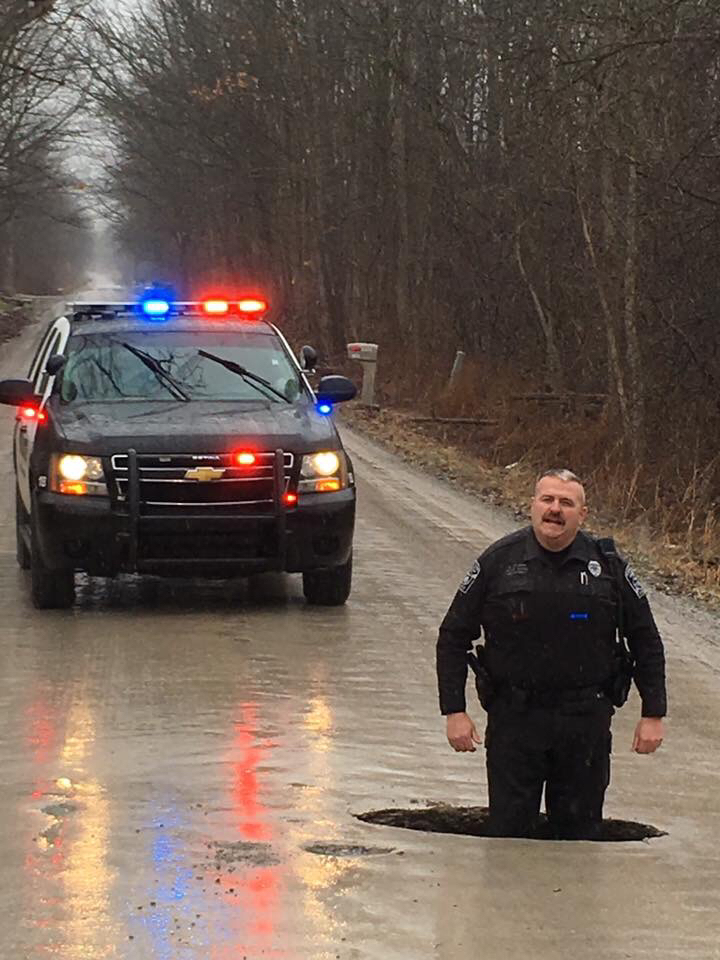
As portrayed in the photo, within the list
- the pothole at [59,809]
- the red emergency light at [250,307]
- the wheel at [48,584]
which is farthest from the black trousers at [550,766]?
the red emergency light at [250,307]

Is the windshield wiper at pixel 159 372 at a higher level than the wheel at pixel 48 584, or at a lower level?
higher

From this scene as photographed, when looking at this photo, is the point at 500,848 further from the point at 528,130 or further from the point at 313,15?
the point at 313,15

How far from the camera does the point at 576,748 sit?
5438mm

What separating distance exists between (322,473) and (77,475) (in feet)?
4.78

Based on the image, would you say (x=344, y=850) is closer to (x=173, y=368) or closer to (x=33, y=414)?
(x=173, y=368)

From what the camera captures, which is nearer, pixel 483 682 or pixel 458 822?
pixel 483 682

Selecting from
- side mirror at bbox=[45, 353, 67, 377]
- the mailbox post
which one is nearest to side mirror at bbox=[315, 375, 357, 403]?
side mirror at bbox=[45, 353, 67, 377]

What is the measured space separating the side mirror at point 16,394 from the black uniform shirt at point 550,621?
6102 millimetres

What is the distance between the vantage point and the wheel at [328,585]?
1050cm

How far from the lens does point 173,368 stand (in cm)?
1117

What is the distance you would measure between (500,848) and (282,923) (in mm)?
1042

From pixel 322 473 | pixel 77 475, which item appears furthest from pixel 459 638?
pixel 77 475

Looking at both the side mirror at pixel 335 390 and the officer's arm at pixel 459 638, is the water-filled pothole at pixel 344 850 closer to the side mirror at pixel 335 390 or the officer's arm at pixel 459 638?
the officer's arm at pixel 459 638

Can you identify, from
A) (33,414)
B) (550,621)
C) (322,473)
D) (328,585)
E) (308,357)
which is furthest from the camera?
(308,357)
